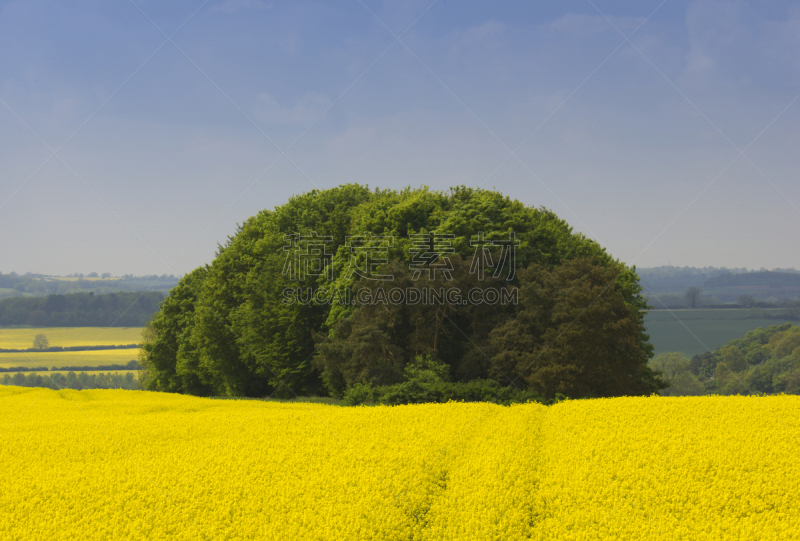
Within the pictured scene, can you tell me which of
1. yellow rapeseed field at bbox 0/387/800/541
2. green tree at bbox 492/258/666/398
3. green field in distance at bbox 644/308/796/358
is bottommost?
yellow rapeseed field at bbox 0/387/800/541

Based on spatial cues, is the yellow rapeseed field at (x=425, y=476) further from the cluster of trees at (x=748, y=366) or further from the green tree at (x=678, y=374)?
the green tree at (x=678, y=374)

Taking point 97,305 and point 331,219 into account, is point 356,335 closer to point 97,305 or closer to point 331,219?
point 331,219

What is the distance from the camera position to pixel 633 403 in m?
18.9

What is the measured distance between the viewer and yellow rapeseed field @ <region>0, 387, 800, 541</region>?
1134 centimetres

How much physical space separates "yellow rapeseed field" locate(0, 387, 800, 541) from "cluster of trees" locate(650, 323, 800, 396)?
171ft

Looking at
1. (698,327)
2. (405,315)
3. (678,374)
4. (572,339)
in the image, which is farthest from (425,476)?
(698,327)

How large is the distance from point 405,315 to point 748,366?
265ft

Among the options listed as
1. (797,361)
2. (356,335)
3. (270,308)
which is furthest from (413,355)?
(797,361)

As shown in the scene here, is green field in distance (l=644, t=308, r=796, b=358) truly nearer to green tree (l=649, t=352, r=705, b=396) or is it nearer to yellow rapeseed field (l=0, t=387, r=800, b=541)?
green tree (l=649, t=352, r=705, b=396)

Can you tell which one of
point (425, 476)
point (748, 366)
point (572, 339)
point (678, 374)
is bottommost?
point (425, 476)

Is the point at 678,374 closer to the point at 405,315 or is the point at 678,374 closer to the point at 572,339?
the point at 572,339

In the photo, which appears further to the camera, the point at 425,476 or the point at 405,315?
the point at 405,315

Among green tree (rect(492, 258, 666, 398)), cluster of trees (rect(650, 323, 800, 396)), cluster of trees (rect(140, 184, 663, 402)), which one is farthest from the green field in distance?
green tree (rect(492, 258, 666, 398))

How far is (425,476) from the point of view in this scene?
43.4 feet
